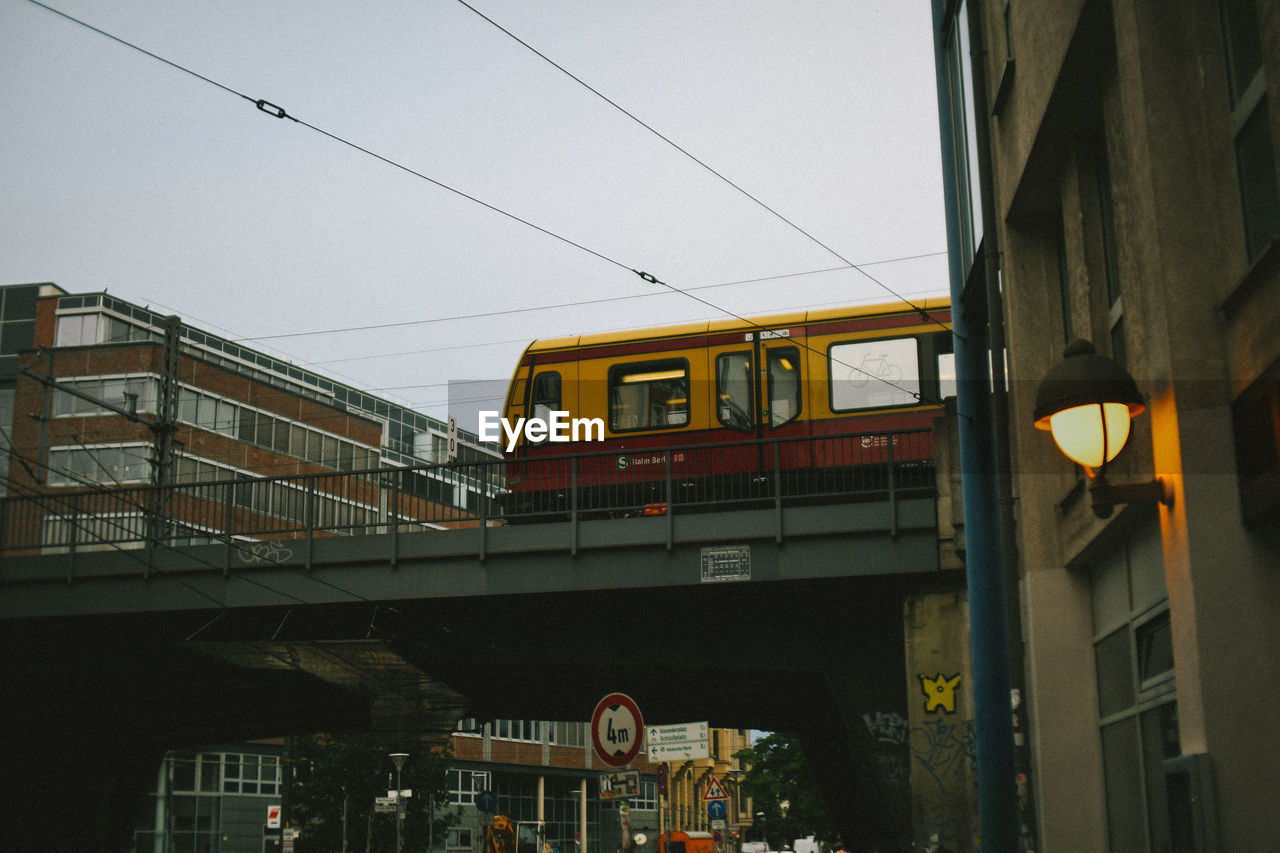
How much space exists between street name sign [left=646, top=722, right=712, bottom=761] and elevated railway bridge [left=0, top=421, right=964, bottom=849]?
1.04 meters

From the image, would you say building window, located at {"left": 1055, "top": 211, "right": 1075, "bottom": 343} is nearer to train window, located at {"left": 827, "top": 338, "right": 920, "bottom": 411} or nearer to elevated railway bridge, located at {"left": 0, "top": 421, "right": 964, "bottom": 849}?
elevated railway bridge, located at {"left": 0, "top": 421, "right": 964, "bottom": 849}

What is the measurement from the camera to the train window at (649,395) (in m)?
21.8

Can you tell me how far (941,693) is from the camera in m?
16.5

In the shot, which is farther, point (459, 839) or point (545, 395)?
point (459, 839)

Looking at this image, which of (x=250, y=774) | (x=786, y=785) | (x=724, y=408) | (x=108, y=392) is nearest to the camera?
(x=724, y=408)

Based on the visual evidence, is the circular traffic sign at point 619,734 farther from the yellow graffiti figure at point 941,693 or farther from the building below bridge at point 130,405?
the building below bridge at point 130,405

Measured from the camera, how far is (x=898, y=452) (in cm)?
1920

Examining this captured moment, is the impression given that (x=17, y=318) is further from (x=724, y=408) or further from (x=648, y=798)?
(x=724, y=408)

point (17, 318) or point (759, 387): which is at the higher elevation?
point (17, 318)

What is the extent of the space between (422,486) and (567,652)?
4.03m

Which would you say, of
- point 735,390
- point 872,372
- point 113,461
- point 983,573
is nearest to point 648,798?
point 113,461

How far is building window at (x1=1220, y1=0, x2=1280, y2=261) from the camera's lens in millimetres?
6738

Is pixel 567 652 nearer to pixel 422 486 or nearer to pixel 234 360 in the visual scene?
pixel 422 486

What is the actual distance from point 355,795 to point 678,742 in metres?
25.2
